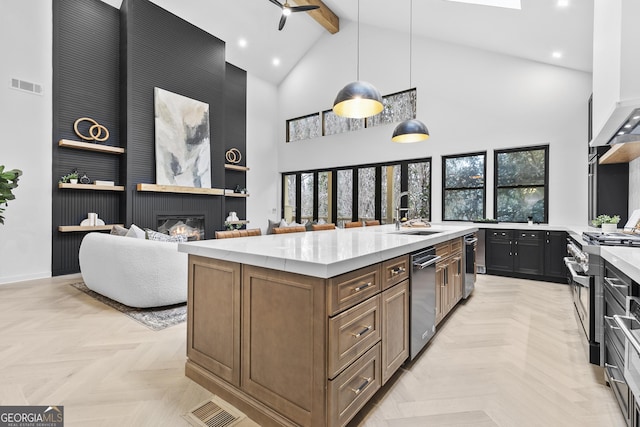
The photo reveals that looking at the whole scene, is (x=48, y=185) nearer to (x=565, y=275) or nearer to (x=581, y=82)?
(x=565, y=275)

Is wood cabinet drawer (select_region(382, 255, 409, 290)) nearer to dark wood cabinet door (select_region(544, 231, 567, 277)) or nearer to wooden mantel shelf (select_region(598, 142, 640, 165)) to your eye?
wooden mantel shelf (select_region(598, 142, 640, 165))

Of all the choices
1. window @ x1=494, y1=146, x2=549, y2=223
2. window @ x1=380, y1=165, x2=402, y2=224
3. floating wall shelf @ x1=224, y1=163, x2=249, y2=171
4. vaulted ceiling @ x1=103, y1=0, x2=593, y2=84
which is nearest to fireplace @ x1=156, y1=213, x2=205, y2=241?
floating wall shelf @ x1=224, y1=163, x2=249, y2=171

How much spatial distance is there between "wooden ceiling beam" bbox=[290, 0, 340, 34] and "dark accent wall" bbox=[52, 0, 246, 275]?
2491 millimetres

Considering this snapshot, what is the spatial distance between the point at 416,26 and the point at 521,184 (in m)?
3.60

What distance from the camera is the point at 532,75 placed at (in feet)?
17.3

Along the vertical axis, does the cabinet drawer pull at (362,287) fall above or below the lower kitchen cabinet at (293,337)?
above

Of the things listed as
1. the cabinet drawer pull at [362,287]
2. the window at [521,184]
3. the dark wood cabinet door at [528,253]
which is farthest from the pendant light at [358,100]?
the window at [521,184]

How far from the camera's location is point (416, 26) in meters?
5.98

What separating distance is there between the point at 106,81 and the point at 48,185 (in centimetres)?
208

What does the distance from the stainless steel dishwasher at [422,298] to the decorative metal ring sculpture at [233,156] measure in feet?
21.5

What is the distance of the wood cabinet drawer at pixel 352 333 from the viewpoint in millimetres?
1339

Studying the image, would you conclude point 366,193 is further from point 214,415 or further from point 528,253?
point 214,415

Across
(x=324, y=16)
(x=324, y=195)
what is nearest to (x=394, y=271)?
(x=324, y=195)

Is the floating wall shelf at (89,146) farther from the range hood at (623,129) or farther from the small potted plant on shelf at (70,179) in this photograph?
the range hood at (623,129)
